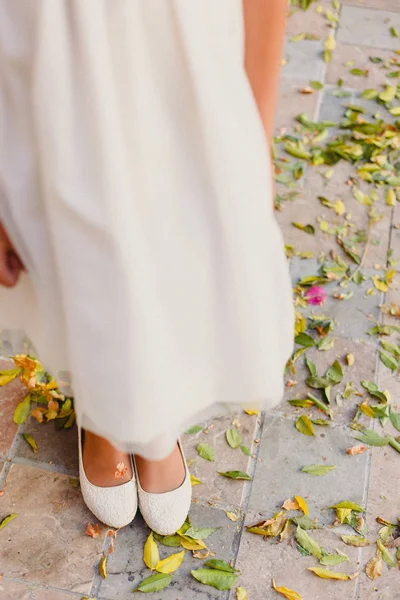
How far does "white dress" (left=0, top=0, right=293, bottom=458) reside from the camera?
86 centimetres

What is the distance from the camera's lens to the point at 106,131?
2.83 ft

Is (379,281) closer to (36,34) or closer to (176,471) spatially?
(176,471)

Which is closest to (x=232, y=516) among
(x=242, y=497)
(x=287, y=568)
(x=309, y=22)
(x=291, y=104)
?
(x=242, y=497)

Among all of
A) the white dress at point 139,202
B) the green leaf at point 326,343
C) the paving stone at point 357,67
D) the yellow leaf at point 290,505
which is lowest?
the yellow leaf at point 290,505

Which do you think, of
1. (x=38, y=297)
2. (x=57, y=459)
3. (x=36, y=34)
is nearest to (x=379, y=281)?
(x=57, y=459)

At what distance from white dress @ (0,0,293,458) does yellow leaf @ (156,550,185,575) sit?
0.48m

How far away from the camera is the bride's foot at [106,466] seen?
1518 millimetres

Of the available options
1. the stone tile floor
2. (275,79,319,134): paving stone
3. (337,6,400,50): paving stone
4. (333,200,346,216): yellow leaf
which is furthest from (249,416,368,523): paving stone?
(337,6,400,50): paving stone

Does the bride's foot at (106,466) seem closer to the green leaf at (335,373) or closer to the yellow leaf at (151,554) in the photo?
the yellow leaf at (151,554)

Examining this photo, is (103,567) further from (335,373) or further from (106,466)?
(335,373)

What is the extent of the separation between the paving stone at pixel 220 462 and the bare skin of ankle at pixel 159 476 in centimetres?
12

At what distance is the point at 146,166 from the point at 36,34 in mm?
208

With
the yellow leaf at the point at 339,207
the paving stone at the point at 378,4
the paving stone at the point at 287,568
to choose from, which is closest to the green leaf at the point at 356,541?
the paving stone at the point at 287,568

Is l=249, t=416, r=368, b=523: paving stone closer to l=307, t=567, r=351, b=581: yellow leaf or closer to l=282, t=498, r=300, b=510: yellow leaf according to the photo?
l=282, t=498, r=300, b=510: yellow leaf
